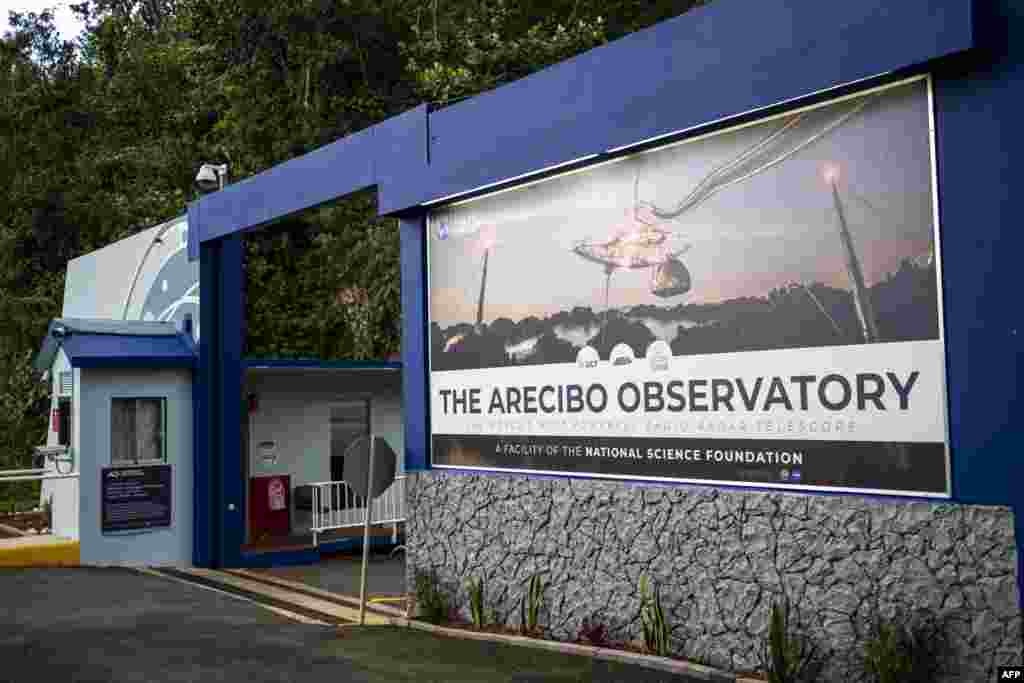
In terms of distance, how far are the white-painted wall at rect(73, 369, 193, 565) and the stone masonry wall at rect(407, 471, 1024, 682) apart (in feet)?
20.6

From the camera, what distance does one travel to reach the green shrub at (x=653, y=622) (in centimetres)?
802

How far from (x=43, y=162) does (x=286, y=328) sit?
8.46 meters

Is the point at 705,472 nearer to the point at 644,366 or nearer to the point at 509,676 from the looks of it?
the point at 644,366

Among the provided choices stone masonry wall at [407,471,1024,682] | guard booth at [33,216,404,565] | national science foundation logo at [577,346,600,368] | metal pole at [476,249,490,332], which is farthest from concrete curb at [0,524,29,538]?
national science foundation logo at [577,346,600,368]

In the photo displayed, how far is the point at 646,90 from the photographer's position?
8.33 m

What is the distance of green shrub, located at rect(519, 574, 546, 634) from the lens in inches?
362

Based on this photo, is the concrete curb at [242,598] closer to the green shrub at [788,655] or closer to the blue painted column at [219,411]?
the blue painted column at [219,411]

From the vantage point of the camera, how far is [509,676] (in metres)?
7.74

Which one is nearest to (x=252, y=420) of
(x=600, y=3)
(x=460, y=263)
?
(x=460, y=263)

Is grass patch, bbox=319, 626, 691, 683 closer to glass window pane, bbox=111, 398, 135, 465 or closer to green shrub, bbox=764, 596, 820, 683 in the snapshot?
green shrub, bbox=764, 596, 820, 683

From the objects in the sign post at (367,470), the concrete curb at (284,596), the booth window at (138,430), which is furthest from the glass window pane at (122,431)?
the sign post at (367,470)

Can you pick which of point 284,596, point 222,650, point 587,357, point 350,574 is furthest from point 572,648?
point 350,574

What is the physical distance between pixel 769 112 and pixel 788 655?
372 cm

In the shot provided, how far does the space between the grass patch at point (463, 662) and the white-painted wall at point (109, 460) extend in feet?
21.3
